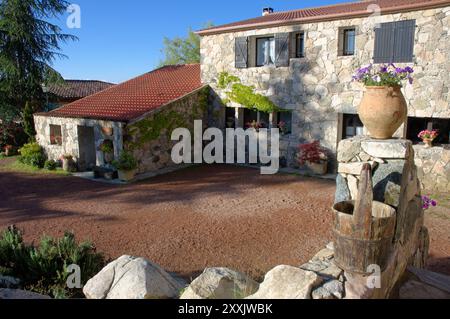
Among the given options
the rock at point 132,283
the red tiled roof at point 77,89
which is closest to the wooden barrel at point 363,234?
the rock at point 132,283

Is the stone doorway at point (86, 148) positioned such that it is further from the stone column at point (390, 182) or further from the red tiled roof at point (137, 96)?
the stone column at point (390, 182)

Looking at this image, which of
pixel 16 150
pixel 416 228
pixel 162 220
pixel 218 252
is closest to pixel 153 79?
pixel 16 150

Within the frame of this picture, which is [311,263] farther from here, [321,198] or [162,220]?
[321,198]

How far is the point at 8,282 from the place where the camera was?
14.1ft

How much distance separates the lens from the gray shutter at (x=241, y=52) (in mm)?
12828

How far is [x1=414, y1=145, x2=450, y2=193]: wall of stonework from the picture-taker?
9531mm

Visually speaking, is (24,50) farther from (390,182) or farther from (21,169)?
(390,182)

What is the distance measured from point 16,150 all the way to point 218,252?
1428 centimetres

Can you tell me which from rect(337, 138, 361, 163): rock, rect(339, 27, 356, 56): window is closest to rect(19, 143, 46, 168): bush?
rect(339, 27, 356, 56): window

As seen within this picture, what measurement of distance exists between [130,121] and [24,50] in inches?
372

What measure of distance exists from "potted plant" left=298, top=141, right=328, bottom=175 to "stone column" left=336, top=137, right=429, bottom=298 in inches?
276

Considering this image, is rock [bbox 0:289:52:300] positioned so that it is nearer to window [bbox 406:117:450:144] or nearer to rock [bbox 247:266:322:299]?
rock [bbox 247:266:322:299]

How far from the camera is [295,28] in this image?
11750 mm
